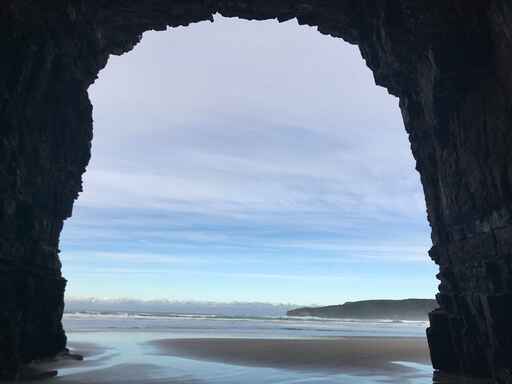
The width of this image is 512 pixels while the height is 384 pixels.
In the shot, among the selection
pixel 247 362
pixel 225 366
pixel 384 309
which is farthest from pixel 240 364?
pixel 384 309

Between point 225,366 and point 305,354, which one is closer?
point 225,366

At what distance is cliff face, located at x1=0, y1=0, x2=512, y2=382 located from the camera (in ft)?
60.1

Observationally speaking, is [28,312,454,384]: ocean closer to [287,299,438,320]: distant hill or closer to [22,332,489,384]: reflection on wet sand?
[22,332,489,384]: reflection on wet sand

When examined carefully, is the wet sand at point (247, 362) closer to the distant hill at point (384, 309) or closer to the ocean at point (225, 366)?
the ocean at point (225, 366)

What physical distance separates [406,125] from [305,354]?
16102 millimetres

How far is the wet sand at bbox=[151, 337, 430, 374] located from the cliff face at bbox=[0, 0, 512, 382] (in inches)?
172

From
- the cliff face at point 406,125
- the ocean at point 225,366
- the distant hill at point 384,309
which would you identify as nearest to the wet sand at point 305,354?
the ocean at point 225,366

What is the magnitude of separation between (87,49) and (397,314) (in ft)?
425

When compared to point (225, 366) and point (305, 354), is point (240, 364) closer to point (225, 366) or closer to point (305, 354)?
point (225, 366)

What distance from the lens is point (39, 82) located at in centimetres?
2211

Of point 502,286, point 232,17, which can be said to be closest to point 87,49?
point 232,17

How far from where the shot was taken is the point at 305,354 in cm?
2838

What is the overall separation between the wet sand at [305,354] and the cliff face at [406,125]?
14.3 ft

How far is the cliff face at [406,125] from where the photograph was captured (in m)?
18.3
